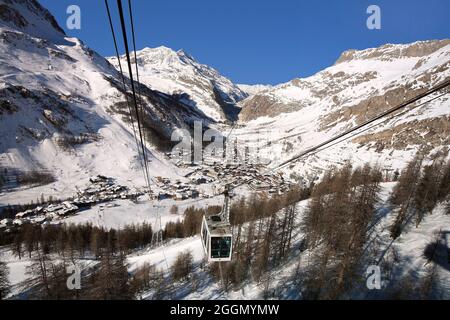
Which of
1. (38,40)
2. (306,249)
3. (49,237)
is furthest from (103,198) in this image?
(38,40)

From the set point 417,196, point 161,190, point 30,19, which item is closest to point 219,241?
point 417,196

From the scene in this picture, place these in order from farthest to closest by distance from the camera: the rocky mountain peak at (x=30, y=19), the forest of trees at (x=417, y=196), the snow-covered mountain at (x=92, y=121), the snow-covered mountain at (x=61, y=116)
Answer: the rocky mountain peak at (x=30, y=19) → the snow-covered mountain at (x=61, y=116) → the snow-covered mountain at (x=92, y=121) → the forest of trees at (x=417, y=196)

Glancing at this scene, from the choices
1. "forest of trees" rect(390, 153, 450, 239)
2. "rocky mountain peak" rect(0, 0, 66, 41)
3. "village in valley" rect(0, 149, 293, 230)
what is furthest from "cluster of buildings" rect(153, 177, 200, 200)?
"rocky mountain peak" rect(0, 0, 66, 41)

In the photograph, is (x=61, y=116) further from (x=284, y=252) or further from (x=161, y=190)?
(x=284, y=252)

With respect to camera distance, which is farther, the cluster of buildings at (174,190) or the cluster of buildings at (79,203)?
the cluster of buildings at (174,190)

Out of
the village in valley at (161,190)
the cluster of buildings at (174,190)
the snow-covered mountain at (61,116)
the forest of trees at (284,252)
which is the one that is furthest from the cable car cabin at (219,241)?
the snow-covered mountain at (61,116)

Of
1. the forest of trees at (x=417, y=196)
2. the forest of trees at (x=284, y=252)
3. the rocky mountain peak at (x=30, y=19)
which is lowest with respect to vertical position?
the forest of trees at (x=284, y=252)

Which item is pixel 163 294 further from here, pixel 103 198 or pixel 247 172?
pixel 247 172

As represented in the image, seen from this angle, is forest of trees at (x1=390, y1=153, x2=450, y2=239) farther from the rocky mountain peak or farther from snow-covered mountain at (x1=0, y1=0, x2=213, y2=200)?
the rocky mountain peak

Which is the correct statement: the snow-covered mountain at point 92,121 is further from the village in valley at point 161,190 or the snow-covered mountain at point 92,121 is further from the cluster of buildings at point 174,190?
the village in valley at point 161,190

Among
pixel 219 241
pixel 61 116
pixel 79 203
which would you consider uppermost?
pixel 61 116

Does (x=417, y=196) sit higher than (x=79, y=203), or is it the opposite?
(x=417, y=196)
